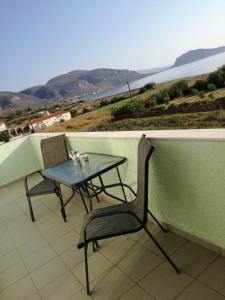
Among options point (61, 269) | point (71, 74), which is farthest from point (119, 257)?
point (71, 74)

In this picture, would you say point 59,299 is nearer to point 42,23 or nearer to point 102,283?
point 102,283

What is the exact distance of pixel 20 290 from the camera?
2.31 meters

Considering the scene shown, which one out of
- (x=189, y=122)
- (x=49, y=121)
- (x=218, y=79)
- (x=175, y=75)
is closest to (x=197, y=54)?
(x=175, y=75)

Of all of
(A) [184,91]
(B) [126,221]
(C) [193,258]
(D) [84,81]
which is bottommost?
(A) [184,91]

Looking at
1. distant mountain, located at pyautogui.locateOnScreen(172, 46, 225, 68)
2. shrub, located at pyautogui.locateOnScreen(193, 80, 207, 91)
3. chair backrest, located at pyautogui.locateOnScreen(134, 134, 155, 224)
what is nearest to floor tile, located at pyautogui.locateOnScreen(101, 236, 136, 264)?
chair backrest, located at pyautogui.locateOnScreen(134, 134, 155, 224)

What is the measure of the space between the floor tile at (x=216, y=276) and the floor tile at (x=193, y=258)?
4cm

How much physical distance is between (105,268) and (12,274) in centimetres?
95

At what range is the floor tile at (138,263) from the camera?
2080mm

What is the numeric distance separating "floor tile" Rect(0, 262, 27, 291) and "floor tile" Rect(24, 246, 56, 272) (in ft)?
0.19

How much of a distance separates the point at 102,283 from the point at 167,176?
0.95 meters

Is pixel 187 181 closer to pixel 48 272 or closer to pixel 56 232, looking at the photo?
pixel 48 272

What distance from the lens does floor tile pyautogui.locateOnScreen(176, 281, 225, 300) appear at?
1.67 meters

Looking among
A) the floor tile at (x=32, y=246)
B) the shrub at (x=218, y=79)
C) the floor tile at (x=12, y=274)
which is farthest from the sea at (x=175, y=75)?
the floor tile at (x=12, y=274)

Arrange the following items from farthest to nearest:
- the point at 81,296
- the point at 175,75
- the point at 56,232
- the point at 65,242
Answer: the point at 175,75 < the point at 56,232 < the point at 65,242 < the point at 81,296
